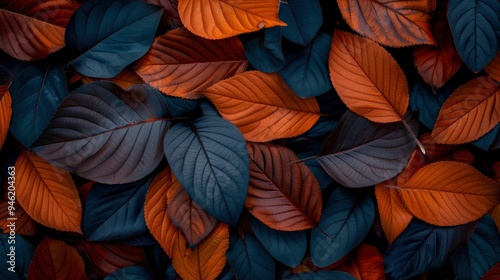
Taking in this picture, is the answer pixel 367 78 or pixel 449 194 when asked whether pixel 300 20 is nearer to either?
pixel 367 78

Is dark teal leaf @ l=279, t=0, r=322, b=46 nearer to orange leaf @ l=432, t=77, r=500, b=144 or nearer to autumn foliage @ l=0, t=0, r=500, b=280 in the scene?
autumn foliage @ l=0, t=0, r=500, b=280

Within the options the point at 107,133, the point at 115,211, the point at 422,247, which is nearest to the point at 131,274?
the point at 115,211

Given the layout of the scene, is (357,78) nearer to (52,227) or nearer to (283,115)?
(283,115)

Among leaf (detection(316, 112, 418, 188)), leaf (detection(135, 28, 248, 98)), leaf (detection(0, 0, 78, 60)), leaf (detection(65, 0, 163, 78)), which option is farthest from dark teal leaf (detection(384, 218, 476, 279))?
leaf (detection(0, 0, 78, 60))

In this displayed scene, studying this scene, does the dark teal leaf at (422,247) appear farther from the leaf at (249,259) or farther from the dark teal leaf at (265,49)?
the dark teal leaf at (265,49)

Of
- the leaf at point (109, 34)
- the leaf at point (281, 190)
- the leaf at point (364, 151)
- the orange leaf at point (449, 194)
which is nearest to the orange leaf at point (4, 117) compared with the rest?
the leaf at point (109, 34)

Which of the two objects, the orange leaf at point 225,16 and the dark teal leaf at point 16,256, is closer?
the orange leaf at point 225,16

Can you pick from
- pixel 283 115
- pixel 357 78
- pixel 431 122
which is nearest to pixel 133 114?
pixel 283 115
